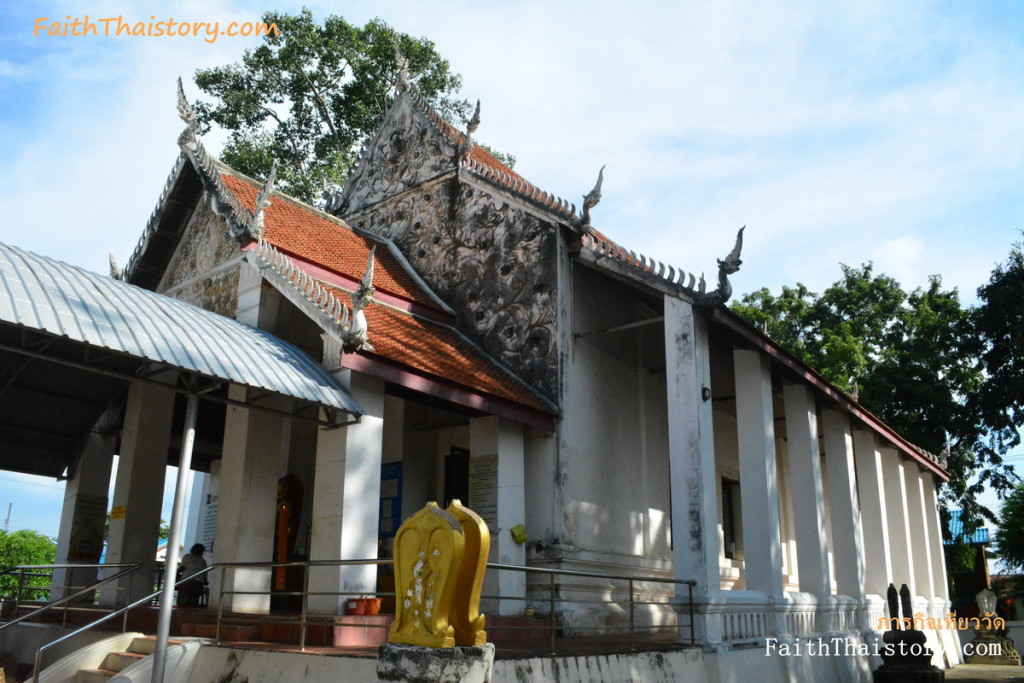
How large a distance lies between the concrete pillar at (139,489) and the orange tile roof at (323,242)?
2.57 meters

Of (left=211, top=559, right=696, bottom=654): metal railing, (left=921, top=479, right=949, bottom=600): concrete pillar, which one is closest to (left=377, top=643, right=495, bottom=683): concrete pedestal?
(left=211, top=559, right=696, bottom=654): metal railing

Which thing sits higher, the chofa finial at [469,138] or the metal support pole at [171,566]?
the chofa finial at [469,138]

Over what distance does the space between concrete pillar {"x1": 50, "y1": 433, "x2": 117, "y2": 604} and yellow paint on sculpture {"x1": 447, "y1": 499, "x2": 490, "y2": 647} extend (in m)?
8.57

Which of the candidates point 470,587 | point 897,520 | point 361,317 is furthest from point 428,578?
point 897,520

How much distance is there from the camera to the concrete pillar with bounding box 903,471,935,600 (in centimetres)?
1694

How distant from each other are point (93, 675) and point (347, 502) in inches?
103

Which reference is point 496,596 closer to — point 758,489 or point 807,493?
point 758,489

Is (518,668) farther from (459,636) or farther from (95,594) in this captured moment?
(95,594)

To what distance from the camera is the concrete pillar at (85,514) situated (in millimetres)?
11469

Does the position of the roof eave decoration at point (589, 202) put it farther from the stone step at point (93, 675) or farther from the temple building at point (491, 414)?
the stone step at point (93, 675)

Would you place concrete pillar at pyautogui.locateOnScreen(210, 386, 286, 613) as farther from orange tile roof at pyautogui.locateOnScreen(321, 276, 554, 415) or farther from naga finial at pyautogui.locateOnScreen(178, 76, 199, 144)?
naga finial at pyautogui.locateOnScreen(178, 76, 199, 144)

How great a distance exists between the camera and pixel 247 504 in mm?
9195

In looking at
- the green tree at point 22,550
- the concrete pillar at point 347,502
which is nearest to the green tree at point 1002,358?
the concrete pillar at point 347,502

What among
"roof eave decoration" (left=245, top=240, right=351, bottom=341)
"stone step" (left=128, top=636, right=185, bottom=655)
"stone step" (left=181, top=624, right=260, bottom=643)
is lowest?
"stone step" (left=128, top=636, right=185, bottom=655)
